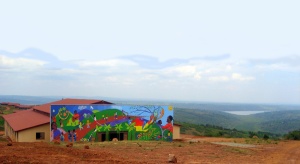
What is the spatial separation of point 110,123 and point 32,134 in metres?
9.55

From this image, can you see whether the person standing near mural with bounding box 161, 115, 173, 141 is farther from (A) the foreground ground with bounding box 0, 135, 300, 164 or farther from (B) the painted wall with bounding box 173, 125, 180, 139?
(A) the foreground ground with bounding box 0, 135, 300, 164

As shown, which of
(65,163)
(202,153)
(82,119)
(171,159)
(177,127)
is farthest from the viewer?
(177,127)

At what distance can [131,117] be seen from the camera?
41188 mm

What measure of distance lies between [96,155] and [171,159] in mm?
4761

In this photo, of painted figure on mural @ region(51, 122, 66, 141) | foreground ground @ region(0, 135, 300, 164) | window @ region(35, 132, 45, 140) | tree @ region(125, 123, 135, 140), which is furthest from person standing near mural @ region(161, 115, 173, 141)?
window @ region(35, 132, 45, 140)

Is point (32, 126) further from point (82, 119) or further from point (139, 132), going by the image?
point (139, 132)

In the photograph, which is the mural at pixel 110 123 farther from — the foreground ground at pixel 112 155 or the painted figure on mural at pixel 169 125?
the foreground ground at pixel 112 155

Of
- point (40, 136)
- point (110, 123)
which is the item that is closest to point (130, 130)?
point (110, 123)

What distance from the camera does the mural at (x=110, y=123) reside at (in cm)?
3862

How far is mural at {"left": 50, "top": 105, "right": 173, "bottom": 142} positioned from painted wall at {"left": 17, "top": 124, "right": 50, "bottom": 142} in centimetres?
297

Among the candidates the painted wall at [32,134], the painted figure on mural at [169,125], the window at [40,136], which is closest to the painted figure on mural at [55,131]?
the painted wall at [32,134]

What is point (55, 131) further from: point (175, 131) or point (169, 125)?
point (175, 131)

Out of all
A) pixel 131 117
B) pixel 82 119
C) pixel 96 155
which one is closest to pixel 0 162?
pixel 96 155

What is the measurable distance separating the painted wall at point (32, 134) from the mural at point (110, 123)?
2.97 meters
